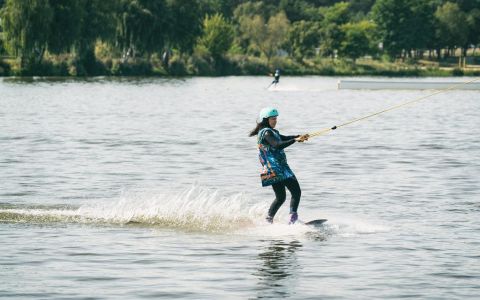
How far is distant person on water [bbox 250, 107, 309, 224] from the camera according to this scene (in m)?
16.4

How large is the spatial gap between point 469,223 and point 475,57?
186321 mm

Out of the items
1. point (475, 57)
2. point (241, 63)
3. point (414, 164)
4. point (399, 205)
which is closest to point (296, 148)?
point (414, 164)

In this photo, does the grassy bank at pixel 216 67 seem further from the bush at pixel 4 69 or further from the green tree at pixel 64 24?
the green tree at pixel 64 24

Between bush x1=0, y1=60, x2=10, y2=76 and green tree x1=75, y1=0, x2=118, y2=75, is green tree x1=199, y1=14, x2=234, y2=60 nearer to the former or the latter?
green tree x1=75, y1=0, x2=118, y2=75

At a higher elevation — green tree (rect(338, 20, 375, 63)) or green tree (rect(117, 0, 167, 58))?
green tree (rect(117, 0, 167, 58))

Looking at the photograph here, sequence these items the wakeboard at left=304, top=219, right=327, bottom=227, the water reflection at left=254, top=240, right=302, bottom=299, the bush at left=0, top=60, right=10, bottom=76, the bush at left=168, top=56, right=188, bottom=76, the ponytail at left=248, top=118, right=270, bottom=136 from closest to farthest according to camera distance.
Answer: the water reflection at left=254, top=240, right=302, bottom=299 → the ponytail at left=248, top=118, right=270, bottom=136 → the wakeboard at left=304, top=219, right=327, bottom=227 → the bush at left=0, top=60, right=10, bottom=76 → the bush at left=168, top=56, right=188, bottom=76

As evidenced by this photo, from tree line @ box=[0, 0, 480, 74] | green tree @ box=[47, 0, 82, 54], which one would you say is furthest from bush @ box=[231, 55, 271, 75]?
green tree @ box=[47, 0, 82, 54]

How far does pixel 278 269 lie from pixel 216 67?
12697cm

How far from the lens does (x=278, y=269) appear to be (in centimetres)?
1414

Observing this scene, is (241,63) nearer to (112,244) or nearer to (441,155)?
(441,155)

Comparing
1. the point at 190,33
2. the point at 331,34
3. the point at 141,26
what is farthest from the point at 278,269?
the point at 331,34

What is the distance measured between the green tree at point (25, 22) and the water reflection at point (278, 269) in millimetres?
79240

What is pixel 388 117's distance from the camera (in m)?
57.1

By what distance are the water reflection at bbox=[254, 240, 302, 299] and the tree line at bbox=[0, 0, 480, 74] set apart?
79.2 m
